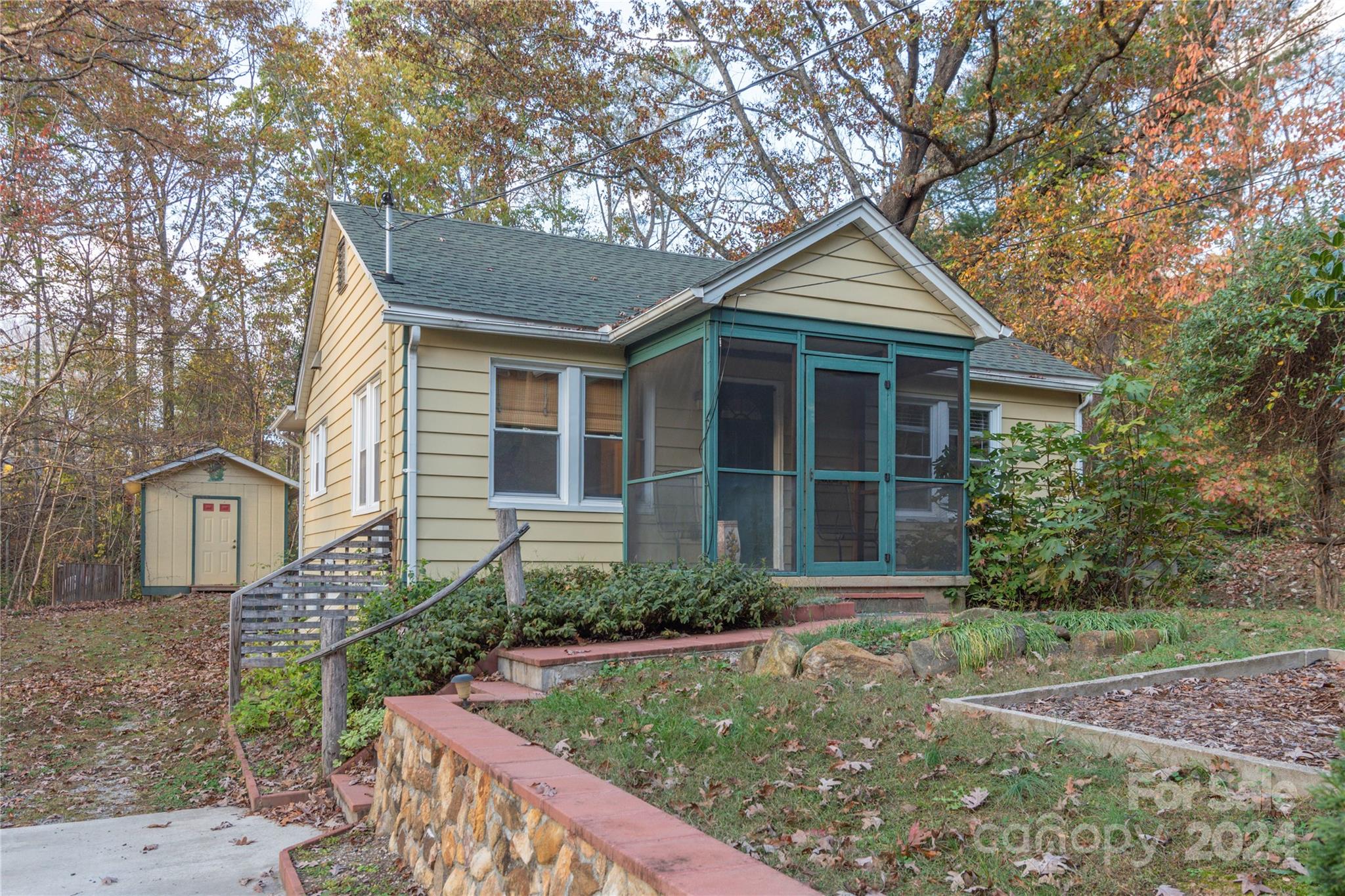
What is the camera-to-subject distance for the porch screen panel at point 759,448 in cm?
848

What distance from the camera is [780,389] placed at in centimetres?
884

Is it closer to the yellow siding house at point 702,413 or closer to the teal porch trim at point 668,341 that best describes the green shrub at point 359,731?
the yellow siding house at point 702,413

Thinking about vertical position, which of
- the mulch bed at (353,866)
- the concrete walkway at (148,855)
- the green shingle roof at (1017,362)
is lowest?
the concrete walkway at (148,855)

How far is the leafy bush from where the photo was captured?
877 cm

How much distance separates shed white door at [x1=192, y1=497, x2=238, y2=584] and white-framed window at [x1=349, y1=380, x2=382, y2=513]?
10.6 meters

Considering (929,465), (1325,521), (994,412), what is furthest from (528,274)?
(1325,521)

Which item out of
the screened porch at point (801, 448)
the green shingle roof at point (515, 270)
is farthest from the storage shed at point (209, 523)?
the screened porch at point (801, 448)

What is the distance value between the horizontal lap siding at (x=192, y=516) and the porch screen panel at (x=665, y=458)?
13.2m

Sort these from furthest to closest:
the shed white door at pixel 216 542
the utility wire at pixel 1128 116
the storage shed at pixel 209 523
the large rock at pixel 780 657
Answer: the shed white door at pixel 216 542
the storage shed at pixel 209 523
the utility wire at pixel 1128 116
the large rock at pixel 780 657

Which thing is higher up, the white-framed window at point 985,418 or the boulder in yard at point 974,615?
the white-framed window at point 985,418

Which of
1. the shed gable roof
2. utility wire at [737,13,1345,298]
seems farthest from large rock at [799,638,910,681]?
the shed gable roof

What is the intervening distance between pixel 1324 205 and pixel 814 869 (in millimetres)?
12323

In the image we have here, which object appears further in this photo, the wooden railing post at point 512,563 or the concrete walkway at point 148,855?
the wooden railing post at point 512,563

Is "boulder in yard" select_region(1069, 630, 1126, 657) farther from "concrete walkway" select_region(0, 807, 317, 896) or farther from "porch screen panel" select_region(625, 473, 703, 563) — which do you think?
"concrete walkway" select_region(0, 807, 317, 896)
